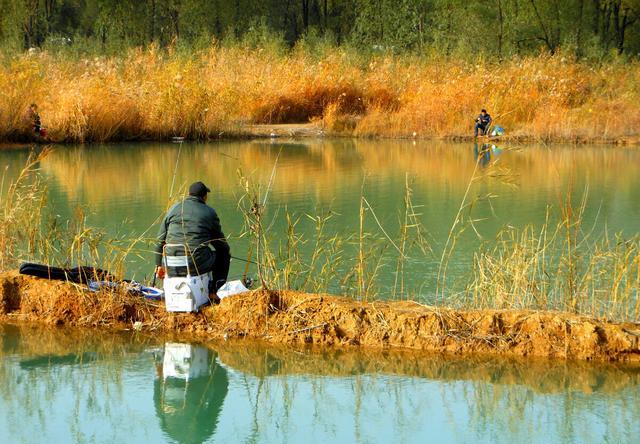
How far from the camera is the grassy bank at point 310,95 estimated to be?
24.1 m

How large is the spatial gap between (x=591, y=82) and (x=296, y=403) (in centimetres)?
2285

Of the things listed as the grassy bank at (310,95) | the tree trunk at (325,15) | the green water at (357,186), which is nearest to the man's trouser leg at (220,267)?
the green water at (357,186)

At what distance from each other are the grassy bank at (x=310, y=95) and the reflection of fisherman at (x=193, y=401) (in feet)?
52.2

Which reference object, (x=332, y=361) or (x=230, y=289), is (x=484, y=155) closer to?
(x=230, y=289)

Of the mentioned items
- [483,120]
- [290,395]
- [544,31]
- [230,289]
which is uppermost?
[544,31]

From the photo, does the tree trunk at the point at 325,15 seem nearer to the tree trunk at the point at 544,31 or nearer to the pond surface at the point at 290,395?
the tree trunk at the point at 544,31

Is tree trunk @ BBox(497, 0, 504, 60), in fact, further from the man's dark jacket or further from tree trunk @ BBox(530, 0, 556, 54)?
the man's dark jacket

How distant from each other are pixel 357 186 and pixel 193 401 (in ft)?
34.6

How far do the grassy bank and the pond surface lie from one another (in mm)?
15534

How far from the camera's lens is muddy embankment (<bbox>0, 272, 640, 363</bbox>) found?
23.4ft

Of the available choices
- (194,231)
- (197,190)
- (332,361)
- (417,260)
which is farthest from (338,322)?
(417,260)

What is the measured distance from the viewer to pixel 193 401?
6695 millimetres

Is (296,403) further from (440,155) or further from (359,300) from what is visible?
(440,155)

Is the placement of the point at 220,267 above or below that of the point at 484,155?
below
